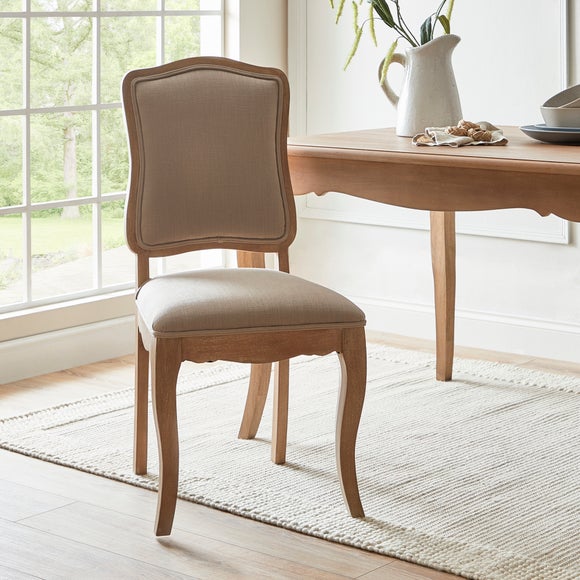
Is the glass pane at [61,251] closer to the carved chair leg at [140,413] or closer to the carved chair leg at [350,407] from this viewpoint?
the carved chair leg at [140,413]

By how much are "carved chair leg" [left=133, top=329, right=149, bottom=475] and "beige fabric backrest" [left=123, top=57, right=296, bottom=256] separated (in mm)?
260

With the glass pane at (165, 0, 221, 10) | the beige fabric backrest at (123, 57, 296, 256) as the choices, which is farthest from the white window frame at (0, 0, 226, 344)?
the beige fabric backrest at (123, 57, 296, 256)

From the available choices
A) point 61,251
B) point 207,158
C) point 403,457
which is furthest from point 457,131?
point 61,251

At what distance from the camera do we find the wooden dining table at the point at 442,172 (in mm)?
2623

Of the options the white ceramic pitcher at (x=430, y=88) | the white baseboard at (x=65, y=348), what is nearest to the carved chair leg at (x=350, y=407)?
the white ceramic pitcher at (x=430, y=88)

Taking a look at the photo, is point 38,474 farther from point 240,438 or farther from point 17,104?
point 17,104

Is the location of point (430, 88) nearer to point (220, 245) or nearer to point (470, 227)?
point (220, 245)

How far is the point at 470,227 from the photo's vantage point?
4160 millimetres

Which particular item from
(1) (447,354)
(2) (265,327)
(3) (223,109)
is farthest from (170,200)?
(1) (447,354)

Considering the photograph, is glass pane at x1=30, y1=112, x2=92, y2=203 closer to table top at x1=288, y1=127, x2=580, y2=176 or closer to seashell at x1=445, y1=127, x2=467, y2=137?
table top at x1=288, y1=127, x2=580, y2=176

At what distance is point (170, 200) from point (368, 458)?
31.8 inches

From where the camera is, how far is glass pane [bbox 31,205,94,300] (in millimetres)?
4320

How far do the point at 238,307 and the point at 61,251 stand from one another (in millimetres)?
2712

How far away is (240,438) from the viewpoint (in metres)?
3.10
